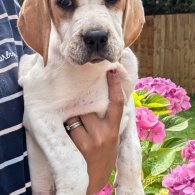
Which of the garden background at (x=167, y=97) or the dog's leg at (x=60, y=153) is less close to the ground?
the dog's leg at (x=60, y=153)

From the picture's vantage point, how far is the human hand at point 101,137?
8.77 feet

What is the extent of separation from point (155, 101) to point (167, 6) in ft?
32.5

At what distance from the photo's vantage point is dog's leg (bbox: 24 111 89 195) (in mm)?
2598

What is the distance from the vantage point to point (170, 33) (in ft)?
42.6

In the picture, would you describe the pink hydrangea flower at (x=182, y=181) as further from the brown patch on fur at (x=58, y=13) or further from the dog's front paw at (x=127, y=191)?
the brown patch on fur at (x=58, y=13)

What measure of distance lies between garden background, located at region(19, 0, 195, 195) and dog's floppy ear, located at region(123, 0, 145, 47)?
78 cm

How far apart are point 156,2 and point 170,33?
42.0 inches

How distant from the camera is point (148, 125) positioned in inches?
142

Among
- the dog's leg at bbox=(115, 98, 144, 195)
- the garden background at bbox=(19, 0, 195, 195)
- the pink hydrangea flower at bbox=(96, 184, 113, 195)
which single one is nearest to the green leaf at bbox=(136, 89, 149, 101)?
the garden background at bbox=(19, 0, 195, 195)

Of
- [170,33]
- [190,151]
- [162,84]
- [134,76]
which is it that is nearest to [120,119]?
[134,76]

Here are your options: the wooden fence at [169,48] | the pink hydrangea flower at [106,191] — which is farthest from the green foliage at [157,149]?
the wooden fence at [169,48]

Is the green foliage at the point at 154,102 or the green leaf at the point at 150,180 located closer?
the green leaf at the point at 150,180

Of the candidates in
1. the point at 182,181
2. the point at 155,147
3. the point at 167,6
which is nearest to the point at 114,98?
the point at 182,181

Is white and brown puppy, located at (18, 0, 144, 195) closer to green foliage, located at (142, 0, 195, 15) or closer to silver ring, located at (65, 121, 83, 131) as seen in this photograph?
silver ring, located at (65, 121, 83, 131)
